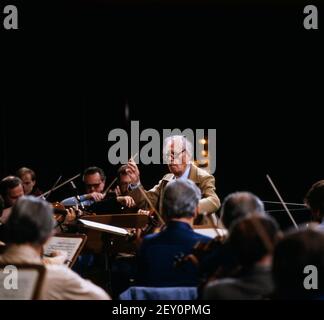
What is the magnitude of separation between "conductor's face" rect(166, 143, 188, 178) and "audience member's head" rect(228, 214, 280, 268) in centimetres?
265

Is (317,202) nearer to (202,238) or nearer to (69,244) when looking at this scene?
(202,238)

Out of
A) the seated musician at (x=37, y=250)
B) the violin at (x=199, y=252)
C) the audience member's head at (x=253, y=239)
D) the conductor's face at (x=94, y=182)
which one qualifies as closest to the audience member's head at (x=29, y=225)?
the seated musician at (x=37, y=250)

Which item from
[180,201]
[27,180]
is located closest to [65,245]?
[180,201]

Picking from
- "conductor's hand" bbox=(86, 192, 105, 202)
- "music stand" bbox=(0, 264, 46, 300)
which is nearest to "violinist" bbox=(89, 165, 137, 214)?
"conductor's hand" bbox=(86, 192, 105, 202)

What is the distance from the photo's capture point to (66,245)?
10.9 ft

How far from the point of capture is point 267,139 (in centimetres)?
766

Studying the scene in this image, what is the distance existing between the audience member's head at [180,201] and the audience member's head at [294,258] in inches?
46.7

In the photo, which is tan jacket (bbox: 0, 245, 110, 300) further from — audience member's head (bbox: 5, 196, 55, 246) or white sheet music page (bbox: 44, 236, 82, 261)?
white sheet music page (bbox: 44, 236, 82, 261)

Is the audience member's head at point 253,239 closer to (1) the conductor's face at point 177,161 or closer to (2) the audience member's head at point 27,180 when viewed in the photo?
(1) the conductor's face at point 177,161

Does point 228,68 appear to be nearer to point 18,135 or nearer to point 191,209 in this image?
point 18,135

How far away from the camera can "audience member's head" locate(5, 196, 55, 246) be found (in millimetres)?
2158
